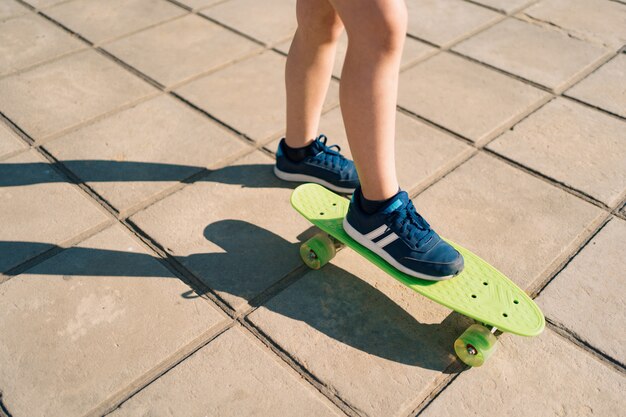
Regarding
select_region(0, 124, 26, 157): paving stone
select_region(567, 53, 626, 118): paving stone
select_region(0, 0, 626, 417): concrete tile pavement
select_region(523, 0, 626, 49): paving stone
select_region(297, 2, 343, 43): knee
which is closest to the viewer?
select_region(0, 0, 626, 417): concrete tile pavement

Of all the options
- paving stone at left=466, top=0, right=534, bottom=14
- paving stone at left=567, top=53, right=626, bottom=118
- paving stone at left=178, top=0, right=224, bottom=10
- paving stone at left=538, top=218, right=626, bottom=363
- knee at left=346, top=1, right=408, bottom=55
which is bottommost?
paving stone at left=178, top=0, right=224, bottom=10

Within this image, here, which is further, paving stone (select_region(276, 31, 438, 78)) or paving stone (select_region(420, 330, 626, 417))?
paving stone (select_region(276, 31, 438, 78))

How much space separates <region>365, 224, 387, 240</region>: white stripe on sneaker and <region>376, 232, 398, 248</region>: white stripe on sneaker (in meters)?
0.02

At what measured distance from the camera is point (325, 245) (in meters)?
2.22

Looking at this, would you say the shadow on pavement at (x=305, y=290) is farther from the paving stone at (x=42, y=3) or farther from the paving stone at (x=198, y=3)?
the paving stone at (x=42, y=3)

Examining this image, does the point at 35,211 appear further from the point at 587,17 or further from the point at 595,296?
the point at 587,17

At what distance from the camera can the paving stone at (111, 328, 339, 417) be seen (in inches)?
71.7

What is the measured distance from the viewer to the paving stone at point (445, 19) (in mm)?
3762

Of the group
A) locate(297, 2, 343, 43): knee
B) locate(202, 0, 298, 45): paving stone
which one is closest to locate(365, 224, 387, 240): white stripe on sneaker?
locate(297, 2, 343, 43): knee

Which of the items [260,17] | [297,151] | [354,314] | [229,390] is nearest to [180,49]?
[260,17]

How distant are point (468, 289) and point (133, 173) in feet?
4.93

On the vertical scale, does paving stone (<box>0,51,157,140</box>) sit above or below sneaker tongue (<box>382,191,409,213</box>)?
below

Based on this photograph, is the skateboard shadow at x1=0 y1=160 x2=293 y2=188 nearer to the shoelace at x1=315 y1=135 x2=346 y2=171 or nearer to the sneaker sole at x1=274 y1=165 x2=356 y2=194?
the sneaker sole at x1=274 y1=165 x2=356 y2=194

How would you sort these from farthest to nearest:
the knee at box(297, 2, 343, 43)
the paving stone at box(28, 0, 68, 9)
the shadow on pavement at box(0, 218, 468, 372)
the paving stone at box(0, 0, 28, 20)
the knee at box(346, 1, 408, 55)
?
1. the paving stone at box(28, 0, 68, 9)
2. the paving stone at box(0, 0, 28, 20)
3. the knee at box(297, 2, 343, 43)
4. the shadow on pavement at box(0, 218, 468, 372)
5. the knee at box(346, 1, 408, 55)
